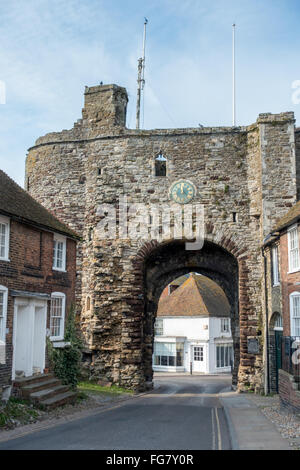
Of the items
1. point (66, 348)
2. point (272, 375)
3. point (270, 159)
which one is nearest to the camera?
point (66, 348)

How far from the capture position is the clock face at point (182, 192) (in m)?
23.3

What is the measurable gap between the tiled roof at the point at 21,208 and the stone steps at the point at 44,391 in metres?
5.04

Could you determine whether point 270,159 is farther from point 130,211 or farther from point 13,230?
point 13,230

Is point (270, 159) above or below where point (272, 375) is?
above

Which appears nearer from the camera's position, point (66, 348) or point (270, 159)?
Answer: point (66, 348)

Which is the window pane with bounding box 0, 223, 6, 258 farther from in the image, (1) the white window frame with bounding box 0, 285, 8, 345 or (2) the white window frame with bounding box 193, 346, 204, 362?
(2) the white window frame with bounding box 193, 346, 204, 362

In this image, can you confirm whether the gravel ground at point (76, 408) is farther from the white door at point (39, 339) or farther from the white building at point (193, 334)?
the white building at point (193, 334)

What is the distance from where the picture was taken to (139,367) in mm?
22703

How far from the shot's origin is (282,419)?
13.8 m

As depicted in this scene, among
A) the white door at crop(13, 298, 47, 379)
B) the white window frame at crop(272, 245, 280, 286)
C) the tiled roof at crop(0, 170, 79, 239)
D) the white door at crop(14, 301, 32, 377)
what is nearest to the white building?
the white window frame at crop(272, 245, 280, 286)

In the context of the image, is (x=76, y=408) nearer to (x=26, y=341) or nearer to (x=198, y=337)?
(x=26, y=341)
